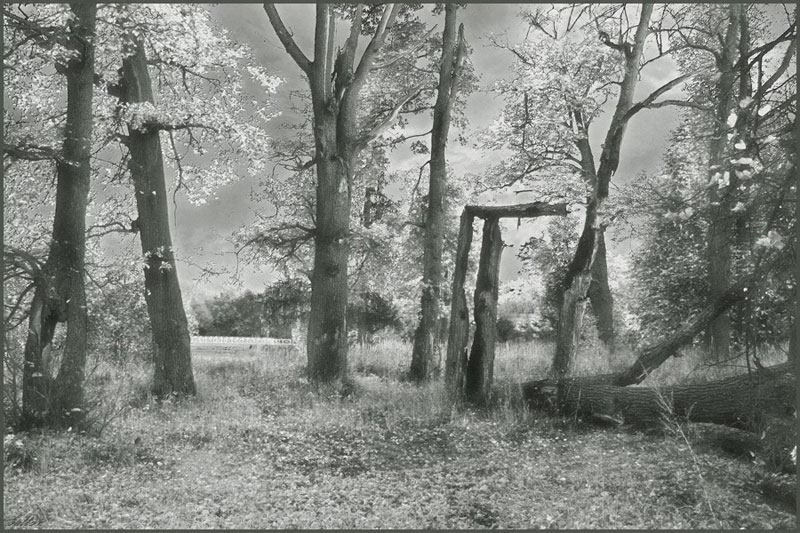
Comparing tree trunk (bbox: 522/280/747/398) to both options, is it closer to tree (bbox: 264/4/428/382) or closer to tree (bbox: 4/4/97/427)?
tree (bbox: 264/4/428/382)

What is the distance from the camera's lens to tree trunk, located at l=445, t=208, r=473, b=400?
9648 mm

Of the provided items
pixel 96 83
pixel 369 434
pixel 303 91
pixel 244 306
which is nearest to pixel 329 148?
pixel 303 91

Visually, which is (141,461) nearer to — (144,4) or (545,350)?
(144,4)

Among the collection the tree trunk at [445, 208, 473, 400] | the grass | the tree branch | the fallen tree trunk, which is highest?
the tree branch

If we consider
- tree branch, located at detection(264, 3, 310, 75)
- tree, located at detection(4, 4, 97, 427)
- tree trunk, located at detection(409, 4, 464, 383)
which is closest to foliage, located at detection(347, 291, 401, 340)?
tree trunk, located at detection(409, 4, 464, 383)

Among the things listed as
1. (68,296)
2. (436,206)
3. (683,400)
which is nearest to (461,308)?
(683,400)

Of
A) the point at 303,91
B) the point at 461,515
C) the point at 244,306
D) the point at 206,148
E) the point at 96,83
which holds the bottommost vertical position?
the point at 461,515

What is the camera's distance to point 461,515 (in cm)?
508

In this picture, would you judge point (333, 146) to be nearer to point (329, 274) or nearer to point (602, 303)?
point (329, 274)

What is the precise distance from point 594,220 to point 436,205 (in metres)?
3.53

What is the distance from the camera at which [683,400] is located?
25.1ft

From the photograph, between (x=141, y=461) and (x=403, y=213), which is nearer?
(x=141, y=461)

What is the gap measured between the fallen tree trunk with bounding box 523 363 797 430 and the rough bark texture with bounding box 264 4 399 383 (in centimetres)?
407

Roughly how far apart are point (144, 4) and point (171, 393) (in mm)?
6408
